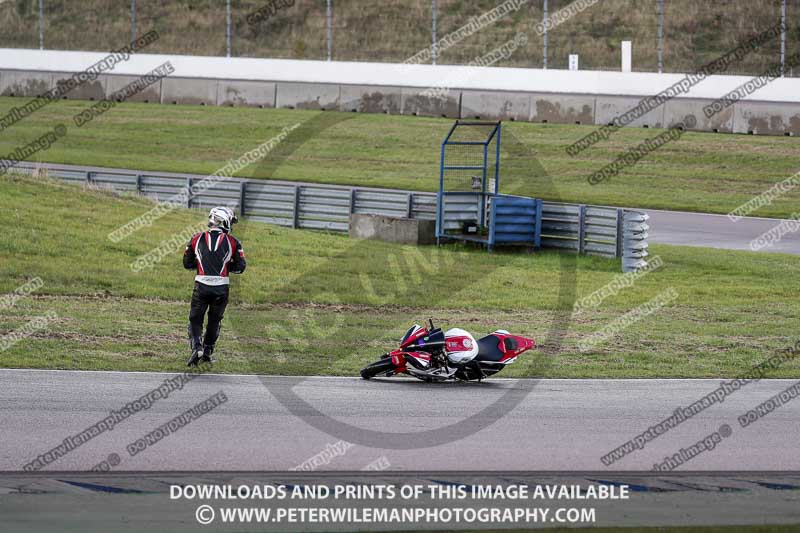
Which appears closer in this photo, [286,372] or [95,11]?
[286,372]

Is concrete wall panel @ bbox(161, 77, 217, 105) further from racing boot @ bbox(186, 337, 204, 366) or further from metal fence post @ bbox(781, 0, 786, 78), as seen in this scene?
racing boot @ bbox(186, 337, 204, 366)

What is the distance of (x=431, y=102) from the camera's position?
36562 millimetres

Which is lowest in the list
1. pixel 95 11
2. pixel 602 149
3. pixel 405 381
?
pixel 405 381

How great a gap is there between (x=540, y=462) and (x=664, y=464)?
3.21 ft

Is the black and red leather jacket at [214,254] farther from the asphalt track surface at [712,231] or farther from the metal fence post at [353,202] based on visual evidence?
the asphalt track surface at [712,231]

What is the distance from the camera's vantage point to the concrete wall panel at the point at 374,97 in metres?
37.2

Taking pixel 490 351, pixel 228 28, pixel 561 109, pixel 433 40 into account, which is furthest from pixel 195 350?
pixel 228 28

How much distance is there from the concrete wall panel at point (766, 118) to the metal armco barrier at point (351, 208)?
10.7 m

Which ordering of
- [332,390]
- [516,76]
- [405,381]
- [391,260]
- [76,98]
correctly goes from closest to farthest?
1. [332,390]
2. [405,381]
3. [391,260]
4. [516,76]
5. [76,98]

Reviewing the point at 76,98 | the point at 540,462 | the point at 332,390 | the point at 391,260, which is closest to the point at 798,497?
the point at 540,462

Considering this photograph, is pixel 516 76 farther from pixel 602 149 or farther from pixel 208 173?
pixel 208 173

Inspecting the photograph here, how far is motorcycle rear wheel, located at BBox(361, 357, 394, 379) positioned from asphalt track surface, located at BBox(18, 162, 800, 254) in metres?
14.5

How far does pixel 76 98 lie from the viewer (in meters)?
40.9

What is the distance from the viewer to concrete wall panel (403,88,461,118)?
117ft
